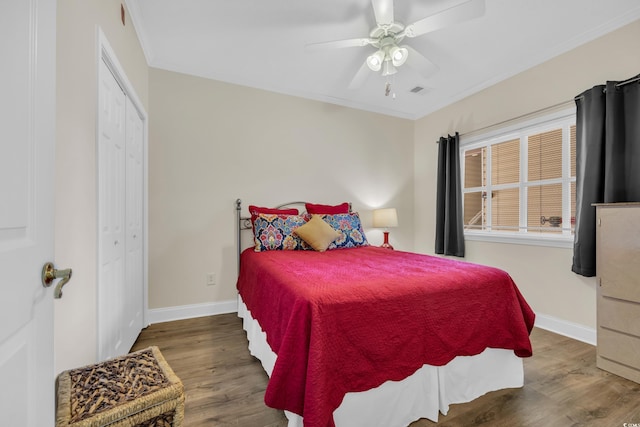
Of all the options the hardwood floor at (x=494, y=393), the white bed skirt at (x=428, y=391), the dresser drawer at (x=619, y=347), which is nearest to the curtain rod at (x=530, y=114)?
the dresser drawer at (x=619, y=347)

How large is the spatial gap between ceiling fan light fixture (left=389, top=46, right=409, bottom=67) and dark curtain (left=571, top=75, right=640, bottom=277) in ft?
5.17

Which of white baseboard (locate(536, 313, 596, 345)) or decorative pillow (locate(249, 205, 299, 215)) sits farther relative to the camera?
decorative pillow (locate(249, 205, 299, 215))

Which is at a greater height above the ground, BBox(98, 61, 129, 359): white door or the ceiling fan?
the ceiling fan

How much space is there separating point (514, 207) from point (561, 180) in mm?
535

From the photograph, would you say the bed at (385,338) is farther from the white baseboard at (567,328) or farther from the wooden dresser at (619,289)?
the white baseboard at (567,328)

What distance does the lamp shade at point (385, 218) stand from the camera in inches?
145

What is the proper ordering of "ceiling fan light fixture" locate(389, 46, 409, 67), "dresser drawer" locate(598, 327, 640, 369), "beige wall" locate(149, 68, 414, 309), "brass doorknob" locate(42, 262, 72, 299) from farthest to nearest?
"beige wall" locate(149, 68, 414, 309) < "ceiling fan light fixture" locate(389, 46, 409, 67) < "dresser drawer" locate(598, 327, 640, 369) < "brass doorknob" locate(42, 262, 72, 299)

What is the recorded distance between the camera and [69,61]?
119 cm

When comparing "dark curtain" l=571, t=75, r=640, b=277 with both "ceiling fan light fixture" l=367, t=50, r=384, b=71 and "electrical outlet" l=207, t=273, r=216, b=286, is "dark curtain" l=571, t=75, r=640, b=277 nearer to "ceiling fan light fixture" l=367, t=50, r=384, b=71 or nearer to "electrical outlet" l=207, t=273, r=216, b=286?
"ceiling fan light fixture" l=367, t=50, r=384, b=71

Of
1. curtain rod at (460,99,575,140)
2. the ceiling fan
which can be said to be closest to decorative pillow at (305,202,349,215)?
the ceiling fan

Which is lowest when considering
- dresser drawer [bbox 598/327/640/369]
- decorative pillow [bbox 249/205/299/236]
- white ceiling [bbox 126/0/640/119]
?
dresser drawer [bbox 598/327/640/369]

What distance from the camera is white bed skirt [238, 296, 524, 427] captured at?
1.33 m

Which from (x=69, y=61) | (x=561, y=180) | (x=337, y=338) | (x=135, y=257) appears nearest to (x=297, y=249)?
(x=135, y=257)

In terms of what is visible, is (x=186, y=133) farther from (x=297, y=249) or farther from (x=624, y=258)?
(x=624, y=258)
